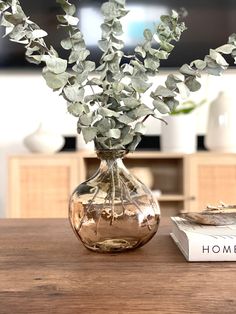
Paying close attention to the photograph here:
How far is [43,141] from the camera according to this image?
2502 mm

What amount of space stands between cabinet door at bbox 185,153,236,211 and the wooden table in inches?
57.8

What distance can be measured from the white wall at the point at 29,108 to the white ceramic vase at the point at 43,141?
10.0 inches

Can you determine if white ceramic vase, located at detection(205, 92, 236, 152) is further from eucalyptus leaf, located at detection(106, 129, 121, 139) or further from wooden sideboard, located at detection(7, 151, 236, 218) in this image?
eucalyptus leaf, located at detection(106, 129, 121, 139)

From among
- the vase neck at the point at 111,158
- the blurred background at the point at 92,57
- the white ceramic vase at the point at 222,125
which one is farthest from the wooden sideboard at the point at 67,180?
the vase neck at the point at 111,158

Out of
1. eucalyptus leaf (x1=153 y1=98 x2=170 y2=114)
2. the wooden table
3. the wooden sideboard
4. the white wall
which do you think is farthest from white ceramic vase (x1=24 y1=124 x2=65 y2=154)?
eucalyptus leaf (x1=153 y1=98 x2=170 y2=114)

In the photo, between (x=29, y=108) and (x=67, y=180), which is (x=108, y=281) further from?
(x=29, y=108)

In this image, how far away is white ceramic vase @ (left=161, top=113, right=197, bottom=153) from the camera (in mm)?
2531

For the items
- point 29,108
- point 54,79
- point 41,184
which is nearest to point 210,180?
point 41,184

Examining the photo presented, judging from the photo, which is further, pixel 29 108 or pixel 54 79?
pixel 29 108

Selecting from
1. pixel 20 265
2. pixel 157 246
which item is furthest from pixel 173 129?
pixel 20 265

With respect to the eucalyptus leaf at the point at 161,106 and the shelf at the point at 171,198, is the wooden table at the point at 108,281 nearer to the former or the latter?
the eucalyptus leaf at the point at 161,106

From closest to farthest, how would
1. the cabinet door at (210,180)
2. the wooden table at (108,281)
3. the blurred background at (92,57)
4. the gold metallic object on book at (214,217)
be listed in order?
the wooden table at (108,281) → the gold metallic object on book at (214,217) → the cabinet door at (210,180) → the blurred background at (92,57)

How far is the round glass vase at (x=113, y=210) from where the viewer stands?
0.88 meters

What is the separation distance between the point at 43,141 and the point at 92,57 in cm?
54
